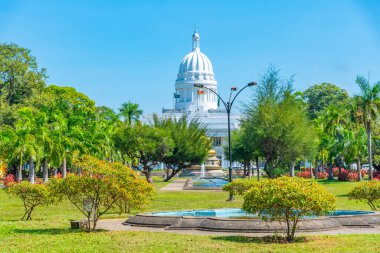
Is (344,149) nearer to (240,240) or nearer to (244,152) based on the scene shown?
(244,152)

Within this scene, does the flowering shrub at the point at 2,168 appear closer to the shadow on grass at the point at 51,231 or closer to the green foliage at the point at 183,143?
the green foliage at the point at 183,143

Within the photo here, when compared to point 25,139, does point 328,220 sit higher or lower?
lower

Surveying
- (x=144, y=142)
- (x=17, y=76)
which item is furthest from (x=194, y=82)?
(x=144, y=142)

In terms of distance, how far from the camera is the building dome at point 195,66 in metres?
157

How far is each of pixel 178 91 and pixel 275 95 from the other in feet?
370

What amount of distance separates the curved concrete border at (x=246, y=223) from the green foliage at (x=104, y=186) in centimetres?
149

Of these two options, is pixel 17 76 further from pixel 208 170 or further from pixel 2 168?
pixel 208 170

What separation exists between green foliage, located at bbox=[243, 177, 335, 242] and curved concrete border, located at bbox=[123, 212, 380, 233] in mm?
1521

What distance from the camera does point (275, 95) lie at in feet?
167

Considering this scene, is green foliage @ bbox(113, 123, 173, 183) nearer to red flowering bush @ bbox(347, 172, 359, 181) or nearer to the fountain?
red flowering bush @ bbox(347, 172, 359, 181)

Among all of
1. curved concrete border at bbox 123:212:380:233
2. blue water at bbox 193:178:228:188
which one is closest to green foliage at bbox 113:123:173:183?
blue water at bbox 193:178:228:188

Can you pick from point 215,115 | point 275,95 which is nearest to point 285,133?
point 275,95

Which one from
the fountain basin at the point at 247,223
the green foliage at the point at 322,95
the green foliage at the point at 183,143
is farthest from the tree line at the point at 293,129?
the green foliage at the point at 322,95

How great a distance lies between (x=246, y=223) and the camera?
19.2 meters
